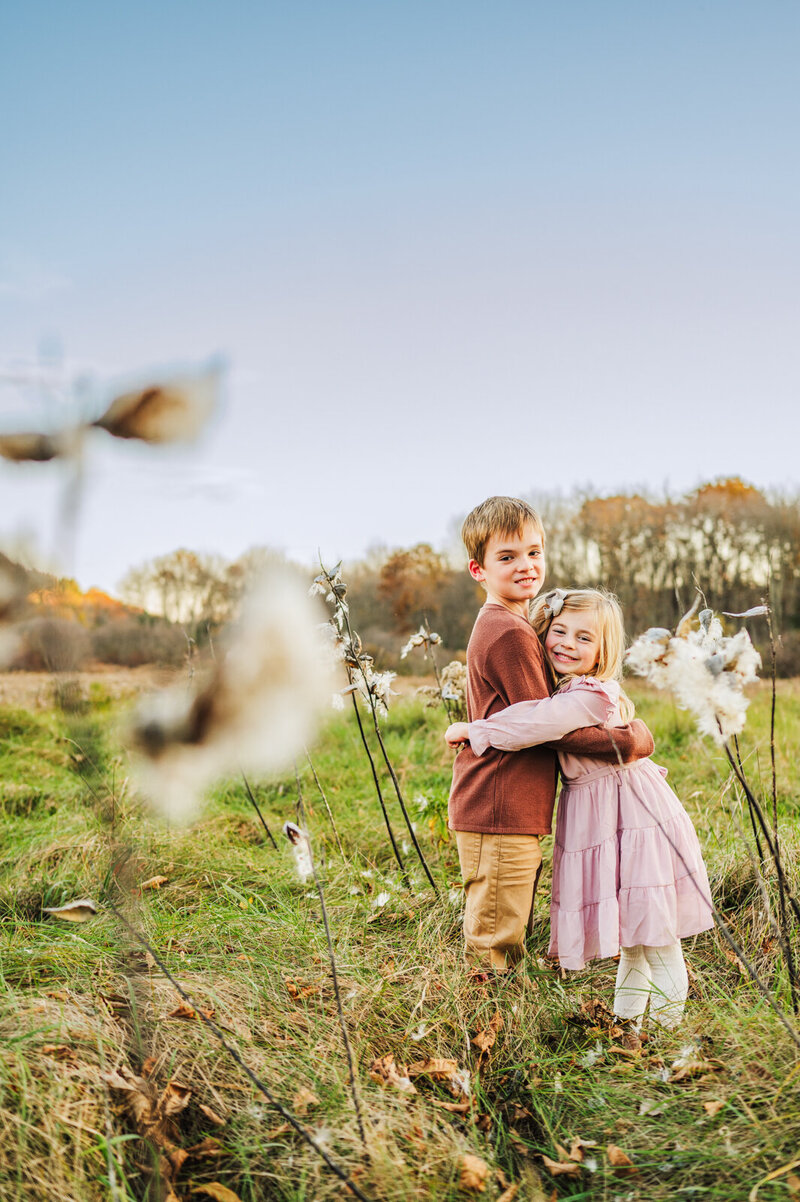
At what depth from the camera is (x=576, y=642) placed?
2.60m

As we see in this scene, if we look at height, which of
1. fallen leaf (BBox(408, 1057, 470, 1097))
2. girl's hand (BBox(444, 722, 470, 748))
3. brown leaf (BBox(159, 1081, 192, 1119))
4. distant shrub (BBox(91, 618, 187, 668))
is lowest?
fallen leaf (BBox(408, 1057, 470, 1097))

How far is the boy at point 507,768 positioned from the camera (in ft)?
8.23

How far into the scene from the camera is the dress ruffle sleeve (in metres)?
2.39

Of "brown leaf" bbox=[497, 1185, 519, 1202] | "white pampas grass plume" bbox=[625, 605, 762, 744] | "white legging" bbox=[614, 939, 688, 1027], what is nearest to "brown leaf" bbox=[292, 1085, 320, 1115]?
"brown leaf" bbox=[497, 1185, 519, 1202]

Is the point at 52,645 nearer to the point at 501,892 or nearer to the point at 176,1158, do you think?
the point at 176,1158

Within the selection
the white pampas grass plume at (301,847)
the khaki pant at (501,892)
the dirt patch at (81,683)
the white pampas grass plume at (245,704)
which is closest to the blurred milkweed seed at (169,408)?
the white pampas grass plume at (245,704)

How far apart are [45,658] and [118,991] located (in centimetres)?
143

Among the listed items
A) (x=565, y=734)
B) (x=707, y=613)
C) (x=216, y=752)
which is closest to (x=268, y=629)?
(x=216, y=752)

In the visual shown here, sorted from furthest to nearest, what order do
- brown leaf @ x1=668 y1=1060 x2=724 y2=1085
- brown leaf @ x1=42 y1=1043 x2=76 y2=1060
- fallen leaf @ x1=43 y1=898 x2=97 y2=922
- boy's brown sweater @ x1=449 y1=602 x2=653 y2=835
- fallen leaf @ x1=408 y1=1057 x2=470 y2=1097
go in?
boy's brown sweater @ x1=449 y1=602 x2=653 y2=835 → fallen leaf @ x1=408 y1=1057 x2=470 y2=1097 → brown leaf @ x1=668 y1=1060 x2=724 y2=1085 → brown leaf @ x1=42 y1=1043 x2=76 y2=1060 → fallen leaf @ x1=43 y1=898 x2=97 y2=922

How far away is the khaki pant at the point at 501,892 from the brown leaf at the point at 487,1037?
0.68ft

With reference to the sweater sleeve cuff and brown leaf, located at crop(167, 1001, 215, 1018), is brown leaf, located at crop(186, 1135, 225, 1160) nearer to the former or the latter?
brown leaf, located at crop(167, 1001, 215, 1018)

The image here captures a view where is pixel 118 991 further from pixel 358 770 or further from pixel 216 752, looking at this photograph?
pixel 358 770

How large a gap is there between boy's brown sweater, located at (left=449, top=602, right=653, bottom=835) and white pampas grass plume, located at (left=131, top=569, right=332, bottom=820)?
136 centimetres

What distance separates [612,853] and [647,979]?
1.41ft
